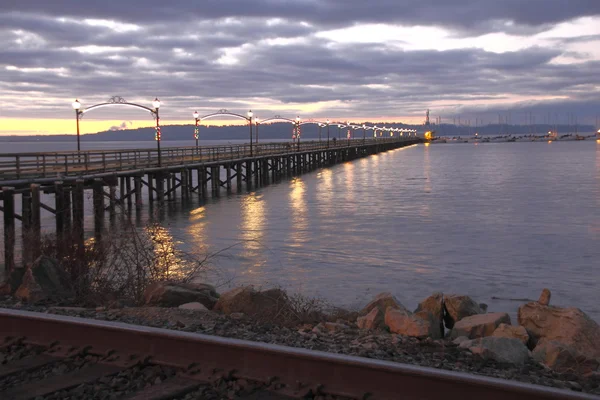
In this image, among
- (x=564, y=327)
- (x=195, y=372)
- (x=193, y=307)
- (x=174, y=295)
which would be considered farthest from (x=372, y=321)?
(x=195, y=372)

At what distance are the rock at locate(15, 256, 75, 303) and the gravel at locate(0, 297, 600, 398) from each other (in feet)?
2.73

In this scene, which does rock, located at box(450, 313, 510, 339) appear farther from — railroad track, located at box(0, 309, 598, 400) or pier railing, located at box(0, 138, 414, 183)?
pier railing, located at box(0, 138, 414, 183)

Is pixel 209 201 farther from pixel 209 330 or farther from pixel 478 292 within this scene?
pixel 209 330

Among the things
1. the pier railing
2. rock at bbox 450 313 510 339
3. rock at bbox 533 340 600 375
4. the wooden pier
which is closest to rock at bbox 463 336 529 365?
rock at bbox 533 340 600 375

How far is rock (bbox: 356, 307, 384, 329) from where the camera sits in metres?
8.75

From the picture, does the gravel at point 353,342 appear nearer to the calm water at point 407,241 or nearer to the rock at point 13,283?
the rock at point 13,283

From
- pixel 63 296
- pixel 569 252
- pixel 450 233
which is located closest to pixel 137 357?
pixel 63 296

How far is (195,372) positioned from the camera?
494 centimetres

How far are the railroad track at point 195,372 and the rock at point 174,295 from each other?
389cm

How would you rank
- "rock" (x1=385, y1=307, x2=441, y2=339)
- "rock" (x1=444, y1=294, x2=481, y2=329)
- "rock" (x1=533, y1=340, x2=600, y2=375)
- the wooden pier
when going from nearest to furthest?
1. "rock" (x1=533, y1=340, x2=600, y2=375)
2. "rock" (x1=385, y1=307, x2=441, y2=339)
3. "rock" (x1=444, y1=294, x2=481, y2=329)
4. the wooden pier

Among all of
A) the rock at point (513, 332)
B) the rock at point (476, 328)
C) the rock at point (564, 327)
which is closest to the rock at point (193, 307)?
the rock at point (476, 328)

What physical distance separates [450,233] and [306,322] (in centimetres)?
1821

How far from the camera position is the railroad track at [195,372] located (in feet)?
14.4

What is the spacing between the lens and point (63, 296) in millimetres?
9602
